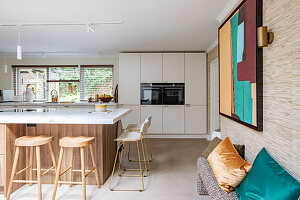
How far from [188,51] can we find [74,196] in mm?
4607

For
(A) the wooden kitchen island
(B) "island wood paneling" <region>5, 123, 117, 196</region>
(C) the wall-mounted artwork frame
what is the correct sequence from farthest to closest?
1. (B) "island wood paneling" <region>5, 123, 117, 196</region>
2. (A) the wooden kitchen island
3. (C) the wall-mounted artwork frame

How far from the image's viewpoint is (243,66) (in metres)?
2.26

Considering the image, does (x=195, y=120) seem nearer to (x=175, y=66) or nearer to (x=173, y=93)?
(x=173, y=93)

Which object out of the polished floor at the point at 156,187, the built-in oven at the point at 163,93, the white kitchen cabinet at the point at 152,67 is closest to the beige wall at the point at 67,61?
the white kitchen cabinet at the point at 152,67

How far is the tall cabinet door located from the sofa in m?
3.60

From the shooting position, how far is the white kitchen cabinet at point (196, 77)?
5.69m

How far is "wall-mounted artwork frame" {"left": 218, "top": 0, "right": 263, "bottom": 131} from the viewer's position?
6.46 feet

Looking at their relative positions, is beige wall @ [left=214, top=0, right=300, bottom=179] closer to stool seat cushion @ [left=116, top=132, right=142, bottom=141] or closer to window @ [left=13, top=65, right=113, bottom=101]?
stool seat cushion @ [left=116, top=132, right=142, bottom=141]

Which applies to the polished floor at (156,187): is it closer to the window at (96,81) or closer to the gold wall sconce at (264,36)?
the gold wall sconce at (264,36)

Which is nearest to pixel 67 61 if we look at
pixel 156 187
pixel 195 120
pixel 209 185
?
pixel 195 120

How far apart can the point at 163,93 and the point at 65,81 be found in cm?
312

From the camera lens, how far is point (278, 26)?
66.6 inches

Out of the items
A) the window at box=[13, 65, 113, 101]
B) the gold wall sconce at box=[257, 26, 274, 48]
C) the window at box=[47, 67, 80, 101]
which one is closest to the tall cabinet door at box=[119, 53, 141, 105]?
the window at box=[13, 65, 113, 101]

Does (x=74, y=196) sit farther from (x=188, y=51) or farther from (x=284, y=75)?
(x=188, y=51)
